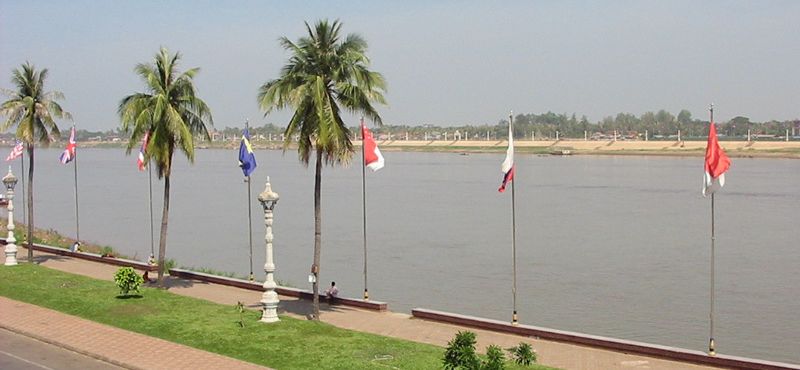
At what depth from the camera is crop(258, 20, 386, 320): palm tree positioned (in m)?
20.9

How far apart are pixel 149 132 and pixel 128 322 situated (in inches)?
269

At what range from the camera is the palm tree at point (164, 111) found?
24.2 meters

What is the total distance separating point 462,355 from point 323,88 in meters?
9.38

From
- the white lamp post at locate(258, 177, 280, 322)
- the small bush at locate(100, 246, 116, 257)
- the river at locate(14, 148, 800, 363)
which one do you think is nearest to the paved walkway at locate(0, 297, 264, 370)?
the white lamp post at locate(258, 177, 280, 322)

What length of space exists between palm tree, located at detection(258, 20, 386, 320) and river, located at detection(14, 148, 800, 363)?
30.4ft

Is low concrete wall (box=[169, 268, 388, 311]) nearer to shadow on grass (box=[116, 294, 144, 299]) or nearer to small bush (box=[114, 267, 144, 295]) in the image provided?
shadow on grass (box=[116, 294, 144, 299])

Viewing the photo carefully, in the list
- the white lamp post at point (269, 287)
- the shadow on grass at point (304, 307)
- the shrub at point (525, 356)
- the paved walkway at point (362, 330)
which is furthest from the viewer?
the shadow on grass at point (304, 307)

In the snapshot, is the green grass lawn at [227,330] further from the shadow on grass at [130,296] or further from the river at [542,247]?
the river at [542,247]

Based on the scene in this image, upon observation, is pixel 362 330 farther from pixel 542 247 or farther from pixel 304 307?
pixel 542 247

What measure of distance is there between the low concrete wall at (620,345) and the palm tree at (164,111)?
28.7 ft

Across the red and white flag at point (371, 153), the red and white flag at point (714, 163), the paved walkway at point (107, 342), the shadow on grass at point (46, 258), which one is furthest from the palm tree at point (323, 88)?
the shadow on grass at point (46, 258)

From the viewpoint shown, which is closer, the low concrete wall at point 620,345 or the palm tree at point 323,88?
the low concrete wall at point 620,345

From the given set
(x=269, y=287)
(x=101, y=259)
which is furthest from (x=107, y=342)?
(x=101, y=259)

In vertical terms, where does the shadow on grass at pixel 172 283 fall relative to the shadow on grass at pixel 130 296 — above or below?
below
